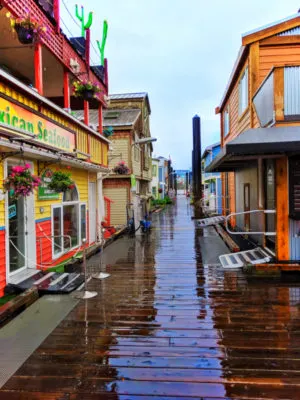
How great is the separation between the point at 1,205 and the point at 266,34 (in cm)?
772

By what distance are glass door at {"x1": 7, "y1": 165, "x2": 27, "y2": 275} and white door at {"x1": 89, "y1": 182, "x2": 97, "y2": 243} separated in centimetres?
440

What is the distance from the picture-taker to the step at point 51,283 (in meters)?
5.29

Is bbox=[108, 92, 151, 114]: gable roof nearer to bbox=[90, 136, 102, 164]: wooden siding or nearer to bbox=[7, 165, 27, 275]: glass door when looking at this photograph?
bbox=[90, 136, 102, 164]: wooden siding

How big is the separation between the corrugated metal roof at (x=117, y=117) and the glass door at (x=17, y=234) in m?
12.5

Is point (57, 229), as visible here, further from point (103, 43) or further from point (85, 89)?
point (103, 43)

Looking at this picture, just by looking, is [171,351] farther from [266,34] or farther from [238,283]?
[266,34]

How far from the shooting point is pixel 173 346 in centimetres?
346

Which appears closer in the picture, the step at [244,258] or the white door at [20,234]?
the white door at [20,234]

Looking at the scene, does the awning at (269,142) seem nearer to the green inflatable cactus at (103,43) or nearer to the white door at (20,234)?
the white door at (20,234)

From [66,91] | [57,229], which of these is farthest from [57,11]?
[57,229]

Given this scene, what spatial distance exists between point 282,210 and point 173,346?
396cm

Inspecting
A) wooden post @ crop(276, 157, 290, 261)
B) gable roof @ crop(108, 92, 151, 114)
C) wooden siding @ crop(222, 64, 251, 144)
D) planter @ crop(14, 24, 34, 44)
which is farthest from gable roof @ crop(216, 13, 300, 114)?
gable roof @ crop(108, 92, 151, 114)

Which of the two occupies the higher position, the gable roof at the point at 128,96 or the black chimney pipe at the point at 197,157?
the gable roof at the point at 128,96

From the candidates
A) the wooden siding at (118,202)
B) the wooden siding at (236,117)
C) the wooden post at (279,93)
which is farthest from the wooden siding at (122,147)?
the wooden post at (279,93)
